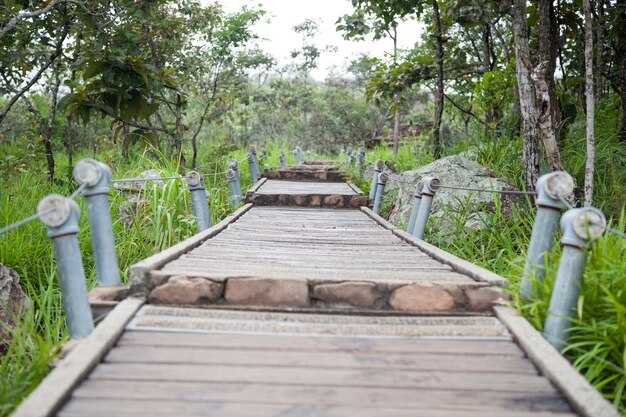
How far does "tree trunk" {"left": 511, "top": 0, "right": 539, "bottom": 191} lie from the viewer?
479 centimetres

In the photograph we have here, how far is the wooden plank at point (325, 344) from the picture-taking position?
6.64 ft

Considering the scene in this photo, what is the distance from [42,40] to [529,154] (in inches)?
213

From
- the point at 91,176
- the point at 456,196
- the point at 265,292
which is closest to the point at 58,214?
the point at 91,176

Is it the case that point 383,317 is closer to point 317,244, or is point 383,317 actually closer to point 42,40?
point 317,244

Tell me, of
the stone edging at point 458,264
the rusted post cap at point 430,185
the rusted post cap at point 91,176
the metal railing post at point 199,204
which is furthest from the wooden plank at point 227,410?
the metal railing post at point 199,204

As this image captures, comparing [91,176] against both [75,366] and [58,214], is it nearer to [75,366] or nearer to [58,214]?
[58,214]

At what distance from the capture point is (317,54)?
25.5 m

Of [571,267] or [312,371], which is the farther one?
[571,267]

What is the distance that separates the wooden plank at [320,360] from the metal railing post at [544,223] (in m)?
0.51

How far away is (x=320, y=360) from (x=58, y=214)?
3.81ft

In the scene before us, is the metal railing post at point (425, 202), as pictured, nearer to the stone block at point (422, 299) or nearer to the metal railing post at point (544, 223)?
the metal railing post at point (544, 223)

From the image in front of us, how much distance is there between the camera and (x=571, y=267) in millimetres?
2078

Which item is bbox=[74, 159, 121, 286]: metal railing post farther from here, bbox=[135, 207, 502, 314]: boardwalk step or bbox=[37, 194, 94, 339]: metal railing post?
bbox=[37, 194, 94, 339]: metal railing post

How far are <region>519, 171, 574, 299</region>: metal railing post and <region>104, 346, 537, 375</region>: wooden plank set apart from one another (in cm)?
51
